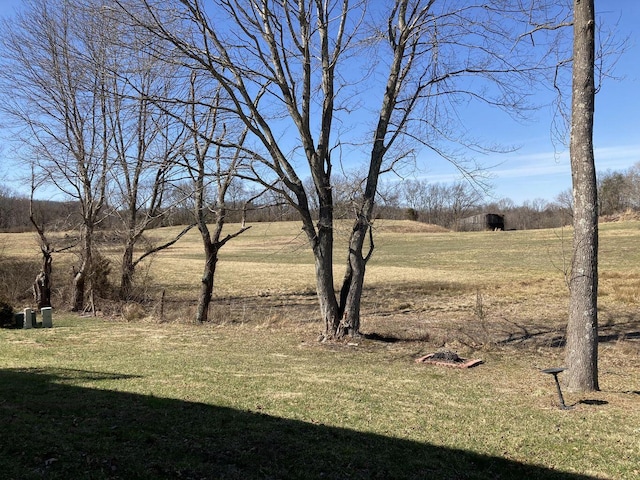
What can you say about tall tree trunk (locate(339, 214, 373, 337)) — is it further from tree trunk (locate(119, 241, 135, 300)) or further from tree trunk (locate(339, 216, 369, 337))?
tree trunk (locate(119, 241, 135, 300))

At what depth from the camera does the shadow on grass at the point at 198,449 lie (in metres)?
3.97

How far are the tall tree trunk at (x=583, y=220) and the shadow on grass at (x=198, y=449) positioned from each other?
3.47 metres

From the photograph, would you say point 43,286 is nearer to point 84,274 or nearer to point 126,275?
point 84,274

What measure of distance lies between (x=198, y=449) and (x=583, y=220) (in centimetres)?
584

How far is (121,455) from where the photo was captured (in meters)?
4.19

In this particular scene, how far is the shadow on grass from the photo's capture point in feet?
13.0

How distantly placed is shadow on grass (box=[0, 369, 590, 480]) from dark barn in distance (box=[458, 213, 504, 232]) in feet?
302

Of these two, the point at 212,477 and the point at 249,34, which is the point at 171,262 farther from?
the point at 212,477

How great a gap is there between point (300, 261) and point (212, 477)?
131 feet

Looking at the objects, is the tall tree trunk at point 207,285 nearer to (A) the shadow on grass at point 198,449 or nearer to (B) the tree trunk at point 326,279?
(B) the tree trunk at point 326,279

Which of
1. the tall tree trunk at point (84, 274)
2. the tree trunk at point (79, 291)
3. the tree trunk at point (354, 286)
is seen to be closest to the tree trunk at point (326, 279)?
the tree trunk at point (354, 286)

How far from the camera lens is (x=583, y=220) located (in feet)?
24.3

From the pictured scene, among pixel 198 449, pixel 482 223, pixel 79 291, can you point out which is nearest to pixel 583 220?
pixel 198 449

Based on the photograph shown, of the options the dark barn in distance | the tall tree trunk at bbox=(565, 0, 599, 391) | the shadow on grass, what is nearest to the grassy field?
the shadow on grass
